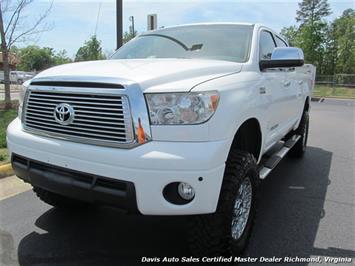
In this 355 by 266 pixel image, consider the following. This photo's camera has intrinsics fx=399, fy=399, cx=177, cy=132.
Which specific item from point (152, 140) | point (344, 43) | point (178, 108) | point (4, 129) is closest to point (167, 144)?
point (152, 140)

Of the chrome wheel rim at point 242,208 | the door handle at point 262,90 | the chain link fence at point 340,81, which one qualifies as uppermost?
the door handle at point 262,90

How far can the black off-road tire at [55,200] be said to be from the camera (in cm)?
386

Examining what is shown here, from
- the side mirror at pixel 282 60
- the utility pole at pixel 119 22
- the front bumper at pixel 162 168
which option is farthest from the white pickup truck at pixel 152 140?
the utility pole at pixel 119 22

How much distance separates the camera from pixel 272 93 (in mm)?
3984

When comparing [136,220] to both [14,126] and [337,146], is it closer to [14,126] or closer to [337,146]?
[14,126]

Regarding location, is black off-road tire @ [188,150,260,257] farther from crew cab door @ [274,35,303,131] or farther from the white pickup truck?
crew cab door @ [274,35,303,131]

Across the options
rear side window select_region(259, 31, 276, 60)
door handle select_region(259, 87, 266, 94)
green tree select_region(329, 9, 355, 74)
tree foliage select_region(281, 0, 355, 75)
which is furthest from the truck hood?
green tree select_region(329, 9, 355, 74)

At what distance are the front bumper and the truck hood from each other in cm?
43

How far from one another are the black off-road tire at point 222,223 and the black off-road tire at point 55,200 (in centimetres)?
142

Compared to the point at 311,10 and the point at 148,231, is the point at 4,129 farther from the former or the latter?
the point at 311,10

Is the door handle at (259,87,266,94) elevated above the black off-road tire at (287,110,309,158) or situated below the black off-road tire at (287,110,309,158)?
above

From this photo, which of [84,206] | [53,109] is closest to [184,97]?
[53,109]

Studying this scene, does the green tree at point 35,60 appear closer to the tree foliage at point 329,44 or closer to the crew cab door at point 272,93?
the tree foliage at point 329,44

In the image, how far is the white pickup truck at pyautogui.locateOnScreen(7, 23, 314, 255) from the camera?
8.48 feet
